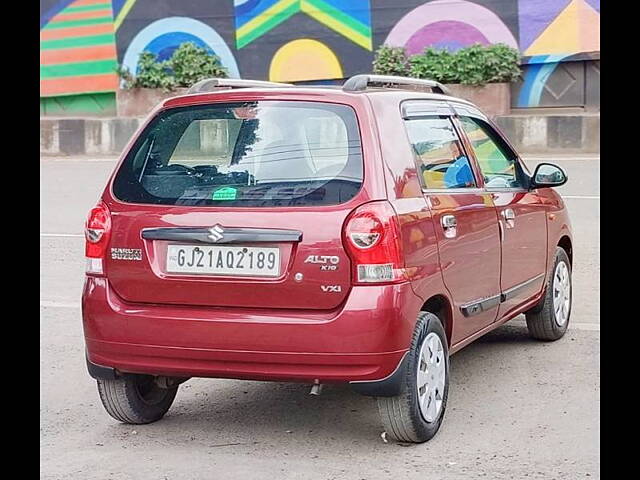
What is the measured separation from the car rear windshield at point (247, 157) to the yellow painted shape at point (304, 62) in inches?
663

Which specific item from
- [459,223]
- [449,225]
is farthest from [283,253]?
[459,223]

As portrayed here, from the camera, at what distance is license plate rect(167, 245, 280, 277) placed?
484cm

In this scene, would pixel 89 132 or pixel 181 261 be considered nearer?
pixel 181 261

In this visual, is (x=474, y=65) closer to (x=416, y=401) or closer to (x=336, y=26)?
(x=336, y=26)

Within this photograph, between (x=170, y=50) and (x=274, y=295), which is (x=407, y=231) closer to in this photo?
(x=274, y=295)

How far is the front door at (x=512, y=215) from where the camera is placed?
6.24 metres

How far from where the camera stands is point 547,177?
661 cm

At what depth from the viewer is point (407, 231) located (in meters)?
4.97

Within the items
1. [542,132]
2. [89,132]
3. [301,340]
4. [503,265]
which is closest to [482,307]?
[503,265]

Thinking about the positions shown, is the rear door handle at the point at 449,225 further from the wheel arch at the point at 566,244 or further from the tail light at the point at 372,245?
the wheel arch at the point at 566,244

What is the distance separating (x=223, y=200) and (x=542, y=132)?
14.6 meters

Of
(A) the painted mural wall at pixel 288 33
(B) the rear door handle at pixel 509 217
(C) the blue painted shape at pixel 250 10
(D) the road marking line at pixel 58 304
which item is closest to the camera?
(B) the rear door handle at pixel 509 217

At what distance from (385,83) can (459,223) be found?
85cm

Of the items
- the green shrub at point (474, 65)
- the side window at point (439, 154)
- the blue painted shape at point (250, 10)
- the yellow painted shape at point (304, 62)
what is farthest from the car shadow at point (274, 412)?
the blue painted shape at point (250, 10)
